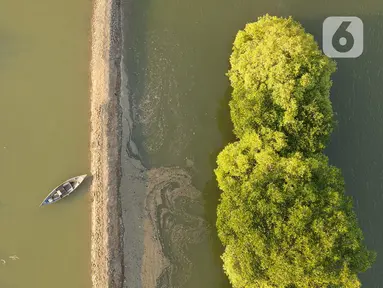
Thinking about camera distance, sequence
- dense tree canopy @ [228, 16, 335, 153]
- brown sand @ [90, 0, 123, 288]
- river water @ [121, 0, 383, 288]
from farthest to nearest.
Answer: river water @ [121, 0, 383, 288]
brown sand @ [90, 0, 123, 288]
dense tree canopy @ [228, 16, 335, 153]

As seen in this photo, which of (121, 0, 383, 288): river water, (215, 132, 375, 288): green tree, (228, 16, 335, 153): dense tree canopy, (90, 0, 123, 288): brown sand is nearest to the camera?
(215, 132, 375, 288): green tree

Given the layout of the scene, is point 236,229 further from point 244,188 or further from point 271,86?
point 271,86

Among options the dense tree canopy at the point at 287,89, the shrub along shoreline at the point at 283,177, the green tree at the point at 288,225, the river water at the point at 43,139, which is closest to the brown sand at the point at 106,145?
the river water at the point at 43,139

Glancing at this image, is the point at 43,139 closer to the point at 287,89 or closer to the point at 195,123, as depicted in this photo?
the point at 195,123

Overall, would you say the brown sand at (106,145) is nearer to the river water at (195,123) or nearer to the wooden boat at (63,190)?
the river water at (195,123)

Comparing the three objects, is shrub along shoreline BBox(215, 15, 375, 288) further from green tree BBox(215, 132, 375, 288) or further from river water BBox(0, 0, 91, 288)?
river water BBox(0, 0, 91, 288)

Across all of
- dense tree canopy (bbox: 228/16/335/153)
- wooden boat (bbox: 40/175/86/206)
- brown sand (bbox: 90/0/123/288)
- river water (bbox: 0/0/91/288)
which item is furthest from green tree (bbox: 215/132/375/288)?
river water (bbox: 0/0/91/288)
